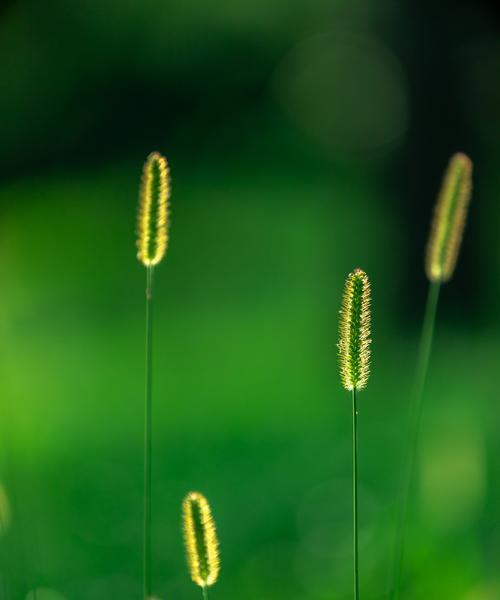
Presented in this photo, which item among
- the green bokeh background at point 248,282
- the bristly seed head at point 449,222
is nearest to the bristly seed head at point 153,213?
the bristly seed head at point 449,222

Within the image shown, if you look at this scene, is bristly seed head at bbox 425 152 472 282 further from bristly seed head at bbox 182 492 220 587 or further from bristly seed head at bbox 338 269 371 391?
bristly seed head at bbox 182 492 220 587

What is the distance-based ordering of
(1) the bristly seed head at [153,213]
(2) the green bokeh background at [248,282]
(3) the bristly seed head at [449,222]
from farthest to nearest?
(2) the green bokeh background at [248,282], (3) the bristly seed head at [449,222], (1) the bristly seed head at [153,213]

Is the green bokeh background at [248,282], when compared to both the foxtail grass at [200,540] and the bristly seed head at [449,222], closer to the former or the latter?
the bristly seed head at [449,222]

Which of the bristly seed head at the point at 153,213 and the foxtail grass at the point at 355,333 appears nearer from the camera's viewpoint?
the foxtail grass at the point at 355,333

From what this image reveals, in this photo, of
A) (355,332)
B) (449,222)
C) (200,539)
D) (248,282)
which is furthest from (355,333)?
(248,282)

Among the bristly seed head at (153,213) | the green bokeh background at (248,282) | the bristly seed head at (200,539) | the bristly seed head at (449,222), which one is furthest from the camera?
the green bokeh background at (248,282)

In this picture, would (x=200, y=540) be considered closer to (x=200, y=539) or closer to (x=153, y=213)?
(x=200, y=539)

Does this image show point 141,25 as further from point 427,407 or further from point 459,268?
point 427,407
